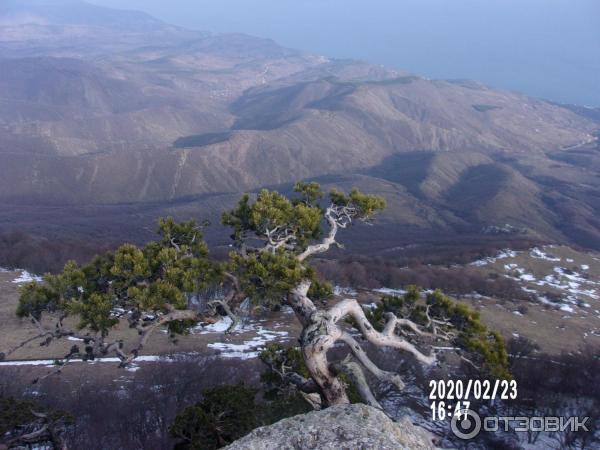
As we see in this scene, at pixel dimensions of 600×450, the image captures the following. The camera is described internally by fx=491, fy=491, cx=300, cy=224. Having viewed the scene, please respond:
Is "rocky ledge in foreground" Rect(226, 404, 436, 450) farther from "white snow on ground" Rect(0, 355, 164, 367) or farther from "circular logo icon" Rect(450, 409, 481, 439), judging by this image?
"white snow on ground" Rect(0, 355, 164, 367)

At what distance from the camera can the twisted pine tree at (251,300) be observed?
9617mm

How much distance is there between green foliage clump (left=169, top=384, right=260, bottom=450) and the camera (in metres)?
10.5

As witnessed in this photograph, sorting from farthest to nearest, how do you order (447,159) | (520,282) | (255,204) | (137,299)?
(447,159) < (520,282) < (255,204) < (137,299)

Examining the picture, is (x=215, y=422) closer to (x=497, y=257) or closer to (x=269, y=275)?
(x=269, y=275)

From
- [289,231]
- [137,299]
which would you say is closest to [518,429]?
[289,231]

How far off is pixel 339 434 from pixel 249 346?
2777 centimetres

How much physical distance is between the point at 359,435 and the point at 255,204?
5690 millimetres

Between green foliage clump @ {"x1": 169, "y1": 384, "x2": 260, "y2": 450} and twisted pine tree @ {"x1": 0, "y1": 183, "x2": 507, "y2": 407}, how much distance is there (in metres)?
1.19

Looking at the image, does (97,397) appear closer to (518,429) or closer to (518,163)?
(518,429)

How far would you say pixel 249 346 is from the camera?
115 ft

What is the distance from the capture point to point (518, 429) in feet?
67.4

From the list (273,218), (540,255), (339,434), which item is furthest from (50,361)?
(540,255)

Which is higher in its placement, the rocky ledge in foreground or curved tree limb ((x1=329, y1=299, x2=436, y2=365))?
curved tree limb ((x1=329, y1=299, x2=436, y2=365))

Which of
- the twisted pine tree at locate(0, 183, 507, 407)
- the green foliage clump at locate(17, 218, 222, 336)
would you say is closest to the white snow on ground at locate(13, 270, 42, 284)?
the twisted pine tree at locate(0, 183, 507, 407)
